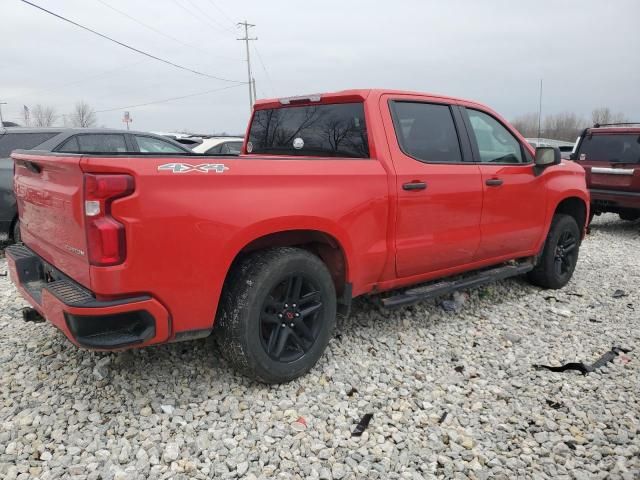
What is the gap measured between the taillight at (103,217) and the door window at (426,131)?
6.66ft

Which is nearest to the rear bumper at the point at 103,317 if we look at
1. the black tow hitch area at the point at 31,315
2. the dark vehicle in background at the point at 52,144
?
the black tow hitch area at the point at 31,315

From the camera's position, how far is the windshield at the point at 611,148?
8711 mm

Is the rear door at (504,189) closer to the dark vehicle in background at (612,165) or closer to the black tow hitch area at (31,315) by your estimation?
the black tow hitch area at (31,315)

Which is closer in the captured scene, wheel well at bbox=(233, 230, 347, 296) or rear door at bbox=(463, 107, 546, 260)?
wheel well at bbox=(233, 230, 347, 296)

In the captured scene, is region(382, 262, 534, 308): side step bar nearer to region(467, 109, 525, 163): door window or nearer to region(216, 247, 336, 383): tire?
region(216, 247, 336, 383): tire

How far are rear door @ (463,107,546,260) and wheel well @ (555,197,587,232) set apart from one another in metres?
0.78

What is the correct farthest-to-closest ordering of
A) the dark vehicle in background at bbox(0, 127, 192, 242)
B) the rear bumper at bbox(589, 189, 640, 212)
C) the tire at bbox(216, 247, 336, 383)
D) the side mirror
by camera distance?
the rear bumper at bbox(589, 189, 640, 212)
the dark vehicle in background at bbox(0, 127, 192, 242)
the side mirror
the tire at bbox(216, 247, 336, 383)

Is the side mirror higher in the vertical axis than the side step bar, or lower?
higher

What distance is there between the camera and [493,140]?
454 centimetres

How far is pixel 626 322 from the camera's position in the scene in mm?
4520

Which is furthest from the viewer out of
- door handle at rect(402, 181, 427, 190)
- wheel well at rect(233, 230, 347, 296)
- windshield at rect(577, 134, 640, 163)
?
windshield at rect(577, 134, 640, 163)

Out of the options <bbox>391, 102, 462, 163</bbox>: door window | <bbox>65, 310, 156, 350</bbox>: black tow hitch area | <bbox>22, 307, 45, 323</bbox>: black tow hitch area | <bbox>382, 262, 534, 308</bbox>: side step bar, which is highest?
<bbox>391, 102, 462, 163</bbox>: door window

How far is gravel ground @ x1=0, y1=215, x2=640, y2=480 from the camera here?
2539mm


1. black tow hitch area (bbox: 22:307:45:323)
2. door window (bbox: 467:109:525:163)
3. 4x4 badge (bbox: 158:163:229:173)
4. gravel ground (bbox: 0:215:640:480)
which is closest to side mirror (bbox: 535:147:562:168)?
door window (bbox: 467:109:525:163)
